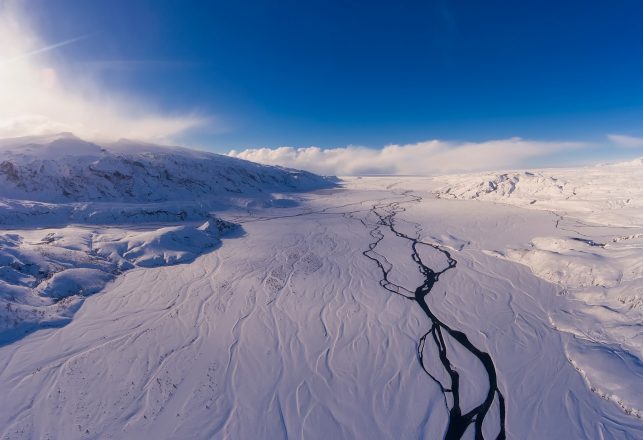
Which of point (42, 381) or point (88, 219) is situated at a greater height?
point (88, 219)

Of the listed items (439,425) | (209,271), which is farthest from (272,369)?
(209,271)

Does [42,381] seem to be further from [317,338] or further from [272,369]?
[317,338]

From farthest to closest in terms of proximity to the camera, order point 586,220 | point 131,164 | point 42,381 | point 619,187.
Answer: point 131,164, point 619,187, point 586,220, point 42,381

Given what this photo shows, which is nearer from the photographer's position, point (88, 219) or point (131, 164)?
point (88, 219)

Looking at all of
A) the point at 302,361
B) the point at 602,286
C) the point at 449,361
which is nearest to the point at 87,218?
the point at 302,361

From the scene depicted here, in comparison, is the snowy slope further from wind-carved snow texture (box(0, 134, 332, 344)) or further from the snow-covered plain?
wind-carved snow texture (box(0, 134, 332, 344))
